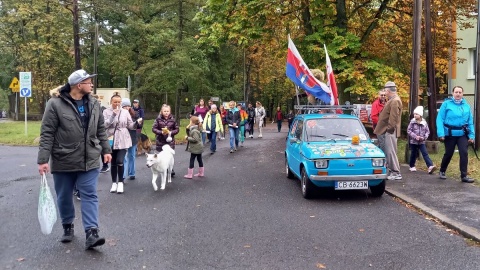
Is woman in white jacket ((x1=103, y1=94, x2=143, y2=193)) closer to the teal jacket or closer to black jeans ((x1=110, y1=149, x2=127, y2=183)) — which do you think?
black jeans ((x1=110, y1=149, x2=127, y2=183))

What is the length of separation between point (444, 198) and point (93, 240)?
6138mm

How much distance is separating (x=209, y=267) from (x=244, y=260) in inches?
17.3

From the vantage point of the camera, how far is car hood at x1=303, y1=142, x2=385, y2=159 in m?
7.98

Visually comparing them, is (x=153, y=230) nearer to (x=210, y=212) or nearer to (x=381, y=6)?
(x=210, y=212)

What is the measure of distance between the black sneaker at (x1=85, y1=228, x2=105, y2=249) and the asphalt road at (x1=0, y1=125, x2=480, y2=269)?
9 cm

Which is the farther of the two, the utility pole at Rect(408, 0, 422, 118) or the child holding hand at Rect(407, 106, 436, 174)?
the utility pole at Rect(408, 0, 422, 118)

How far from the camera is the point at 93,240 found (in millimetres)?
5289

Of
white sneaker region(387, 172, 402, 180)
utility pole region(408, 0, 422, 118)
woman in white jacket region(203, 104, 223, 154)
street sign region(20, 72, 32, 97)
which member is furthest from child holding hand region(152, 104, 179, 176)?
street sign region(20, 72, 32, 97)

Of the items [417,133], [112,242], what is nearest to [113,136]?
[112,242]

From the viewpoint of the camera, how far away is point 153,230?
6.27 m

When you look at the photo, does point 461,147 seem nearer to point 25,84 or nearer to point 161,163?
point 161,163

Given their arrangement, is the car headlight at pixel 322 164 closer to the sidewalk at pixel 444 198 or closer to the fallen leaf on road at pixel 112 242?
the sidewalk at pixel 444 198

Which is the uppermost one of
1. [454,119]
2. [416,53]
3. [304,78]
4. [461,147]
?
[416,53]

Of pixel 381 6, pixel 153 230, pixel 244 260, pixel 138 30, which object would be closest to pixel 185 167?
pixel 153 230
